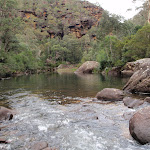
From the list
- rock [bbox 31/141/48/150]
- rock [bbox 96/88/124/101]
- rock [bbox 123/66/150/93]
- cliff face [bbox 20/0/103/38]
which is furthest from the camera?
cliff face [bbox 20/0/103/38]

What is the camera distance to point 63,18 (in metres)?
122

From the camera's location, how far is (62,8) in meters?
132

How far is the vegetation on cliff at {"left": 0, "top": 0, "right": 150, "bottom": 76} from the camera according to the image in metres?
30.1

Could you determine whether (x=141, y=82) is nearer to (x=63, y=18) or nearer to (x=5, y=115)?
(x=5, y=115)

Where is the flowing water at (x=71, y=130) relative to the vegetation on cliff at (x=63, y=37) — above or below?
below

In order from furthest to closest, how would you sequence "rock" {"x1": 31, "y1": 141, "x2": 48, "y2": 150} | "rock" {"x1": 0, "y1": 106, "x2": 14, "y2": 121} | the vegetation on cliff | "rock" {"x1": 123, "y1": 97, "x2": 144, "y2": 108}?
the vegetation on cliff → "rock" {"x1": 123, "y1": 97, "x2": 144, "y2": 108} → "rock" {"x1": 0, "y1": 106, "x2": 14, "y2": 121} → "rock" {"x1": 31, "y1": 141, "x2": 48, "y2": 150}

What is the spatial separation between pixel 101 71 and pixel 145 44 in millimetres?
16068

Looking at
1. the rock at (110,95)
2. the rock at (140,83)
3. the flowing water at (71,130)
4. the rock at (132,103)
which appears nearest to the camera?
the flowing water at (71,130)

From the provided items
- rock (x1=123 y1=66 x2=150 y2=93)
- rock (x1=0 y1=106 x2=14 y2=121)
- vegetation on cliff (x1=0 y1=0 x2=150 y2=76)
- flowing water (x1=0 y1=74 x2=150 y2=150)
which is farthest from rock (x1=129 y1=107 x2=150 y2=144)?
vegetation on cliff (x1=0 y1=0 x2=150 y2=76)

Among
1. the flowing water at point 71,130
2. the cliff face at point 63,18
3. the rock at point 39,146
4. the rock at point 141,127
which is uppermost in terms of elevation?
the cliff face at point 63,18

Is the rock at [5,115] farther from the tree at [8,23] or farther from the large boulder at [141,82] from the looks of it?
the tree at [8,23]

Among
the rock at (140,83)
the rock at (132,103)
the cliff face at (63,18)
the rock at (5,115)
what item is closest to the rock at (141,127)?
the rock at (132,103)

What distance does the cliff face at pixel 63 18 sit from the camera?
364 feet

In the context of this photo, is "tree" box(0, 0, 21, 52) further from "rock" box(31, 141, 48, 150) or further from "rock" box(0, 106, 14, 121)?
"rock" box(31, 141, 48, 150)
